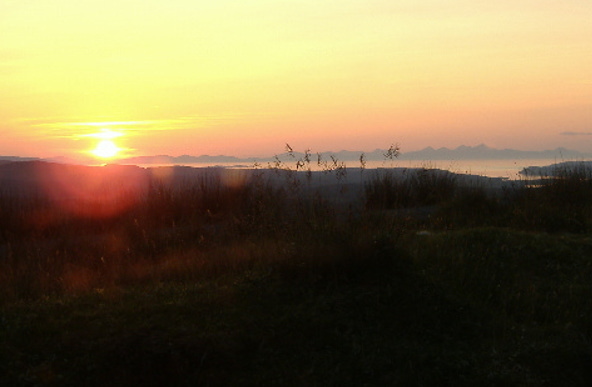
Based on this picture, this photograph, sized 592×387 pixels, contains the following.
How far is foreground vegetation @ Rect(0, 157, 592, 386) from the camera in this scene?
158 inches

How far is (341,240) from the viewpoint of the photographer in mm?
5945

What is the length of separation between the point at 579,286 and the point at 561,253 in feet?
3.66

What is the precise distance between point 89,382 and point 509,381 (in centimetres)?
262

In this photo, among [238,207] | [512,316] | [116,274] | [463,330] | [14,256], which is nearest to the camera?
[463,330]

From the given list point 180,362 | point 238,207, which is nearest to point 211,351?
point 180,362

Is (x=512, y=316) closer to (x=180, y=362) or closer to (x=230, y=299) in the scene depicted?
(x=230, y=299)

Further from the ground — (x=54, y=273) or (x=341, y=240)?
(x=341, y=240)

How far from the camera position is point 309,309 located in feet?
16.0

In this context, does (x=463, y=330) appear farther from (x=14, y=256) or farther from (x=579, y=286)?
(x=14, y=256)

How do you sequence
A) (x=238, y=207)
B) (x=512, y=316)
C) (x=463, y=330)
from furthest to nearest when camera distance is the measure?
(x=238, y=207), (x=512, y=316), (x=463, y=330)

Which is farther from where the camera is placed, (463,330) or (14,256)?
(14,256)

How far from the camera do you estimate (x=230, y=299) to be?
5.08 metres

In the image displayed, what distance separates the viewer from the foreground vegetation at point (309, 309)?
4.01 metres

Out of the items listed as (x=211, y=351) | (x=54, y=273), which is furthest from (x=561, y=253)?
(x=54, y=273)
